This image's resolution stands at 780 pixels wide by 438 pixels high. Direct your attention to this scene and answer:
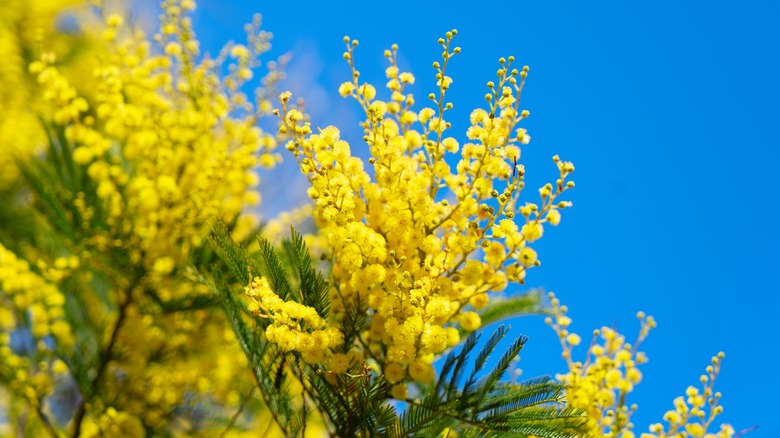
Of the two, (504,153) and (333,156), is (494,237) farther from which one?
(333,156)

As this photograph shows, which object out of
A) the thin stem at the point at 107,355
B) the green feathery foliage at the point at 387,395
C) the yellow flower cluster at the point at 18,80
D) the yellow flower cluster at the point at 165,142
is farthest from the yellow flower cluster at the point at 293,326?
the yellow flower cluster at the point at 18,80

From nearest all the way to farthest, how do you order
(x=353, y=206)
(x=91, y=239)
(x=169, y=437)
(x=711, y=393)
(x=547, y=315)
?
(x=353, y=206), (x=711, y=393), (x=547, y=315), (x=91, y=239), (x=169, y=437)

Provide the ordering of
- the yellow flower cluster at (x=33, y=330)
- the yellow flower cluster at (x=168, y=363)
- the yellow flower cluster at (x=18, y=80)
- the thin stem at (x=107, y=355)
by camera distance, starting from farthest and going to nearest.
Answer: the yellow flower cluster at (x=18, y=80) → the yellow flower cluster at (x=168, y=363) → the thin stem at (x=107, y=355) → the yellow flower cluster at (x=33, y=330)

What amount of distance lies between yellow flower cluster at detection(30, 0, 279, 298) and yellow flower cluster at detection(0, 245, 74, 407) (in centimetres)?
43

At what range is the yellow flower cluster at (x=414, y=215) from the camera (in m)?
2.12

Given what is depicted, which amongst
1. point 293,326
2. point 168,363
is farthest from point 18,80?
point 293,326

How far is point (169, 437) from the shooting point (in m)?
4.30

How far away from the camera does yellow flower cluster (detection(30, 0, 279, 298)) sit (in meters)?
3.79

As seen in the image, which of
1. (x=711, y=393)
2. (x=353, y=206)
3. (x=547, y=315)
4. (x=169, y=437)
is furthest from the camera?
(x=169, y=437)

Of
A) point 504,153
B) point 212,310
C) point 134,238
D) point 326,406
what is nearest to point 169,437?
point 212,310

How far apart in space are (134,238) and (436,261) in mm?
2420

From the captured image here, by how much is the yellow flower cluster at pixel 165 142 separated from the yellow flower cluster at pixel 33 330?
1.39 feet

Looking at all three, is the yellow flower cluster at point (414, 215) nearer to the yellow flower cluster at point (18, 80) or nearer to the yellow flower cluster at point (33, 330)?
the yellow flower cluster at point (33, 330)

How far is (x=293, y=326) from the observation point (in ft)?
6.81
